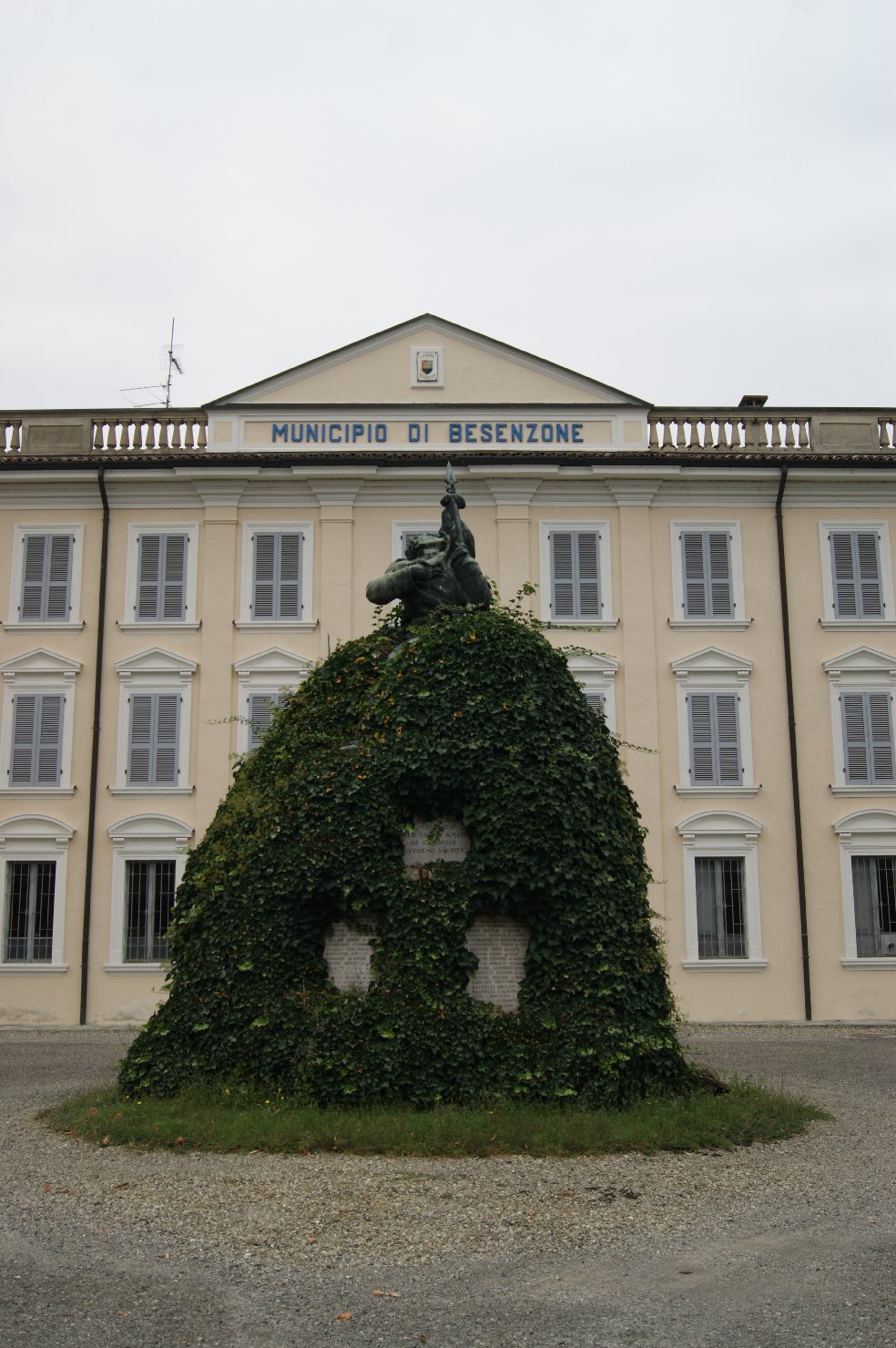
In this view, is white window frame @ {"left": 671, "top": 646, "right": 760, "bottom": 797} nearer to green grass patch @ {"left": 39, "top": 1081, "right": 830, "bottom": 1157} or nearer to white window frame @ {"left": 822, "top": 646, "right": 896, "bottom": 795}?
white window frame @ {"left": 822, "top": 646, "right": 896, "bottom": 795}

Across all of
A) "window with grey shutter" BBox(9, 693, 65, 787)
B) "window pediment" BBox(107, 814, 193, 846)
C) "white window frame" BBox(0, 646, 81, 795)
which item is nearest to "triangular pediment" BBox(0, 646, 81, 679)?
"white window frame" BBox(0, 646, 81, 795)

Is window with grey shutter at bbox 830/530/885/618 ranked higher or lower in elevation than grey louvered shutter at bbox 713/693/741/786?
higher

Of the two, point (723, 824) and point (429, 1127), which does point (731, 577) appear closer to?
point (723, 824)

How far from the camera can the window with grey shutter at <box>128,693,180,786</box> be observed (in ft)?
77.5

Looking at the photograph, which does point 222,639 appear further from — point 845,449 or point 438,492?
point 845,449

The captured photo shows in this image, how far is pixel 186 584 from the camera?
2438cm

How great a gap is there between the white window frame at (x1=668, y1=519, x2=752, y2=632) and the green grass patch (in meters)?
15.2

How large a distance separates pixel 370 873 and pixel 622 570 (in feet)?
50.7

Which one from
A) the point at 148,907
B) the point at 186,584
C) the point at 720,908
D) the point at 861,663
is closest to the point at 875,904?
the point at 720,908

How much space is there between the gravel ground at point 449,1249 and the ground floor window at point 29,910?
14.5 metres

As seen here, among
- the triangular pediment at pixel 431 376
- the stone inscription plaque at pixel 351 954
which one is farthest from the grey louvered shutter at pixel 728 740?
the stone inscription plaque at pixel 351 954

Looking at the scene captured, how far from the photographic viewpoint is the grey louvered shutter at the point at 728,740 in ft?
78.2

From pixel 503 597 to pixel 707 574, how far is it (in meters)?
4.00

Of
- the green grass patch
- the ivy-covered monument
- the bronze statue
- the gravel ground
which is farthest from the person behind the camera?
the bronze statue
